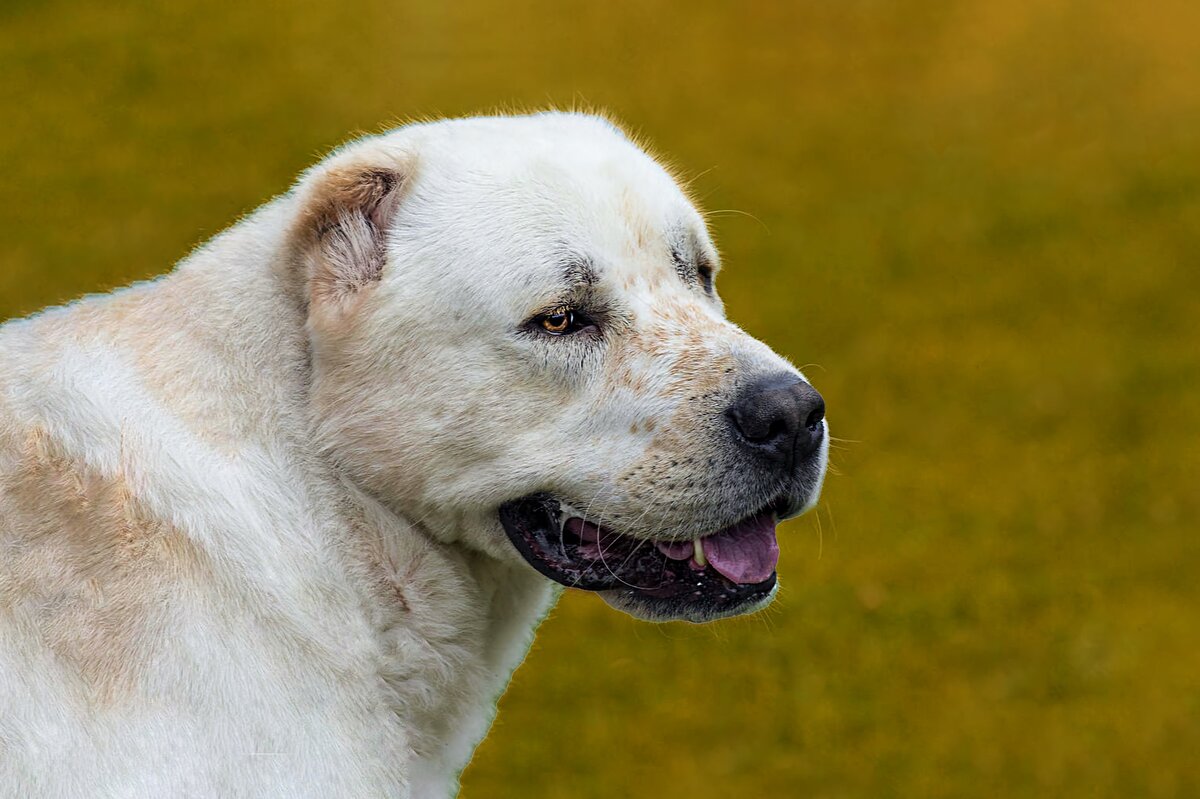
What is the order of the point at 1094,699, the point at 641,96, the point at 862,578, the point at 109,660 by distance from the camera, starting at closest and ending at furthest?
the point at 109,660, the point at 1094,699, the point at 862,578, the point at 641,96

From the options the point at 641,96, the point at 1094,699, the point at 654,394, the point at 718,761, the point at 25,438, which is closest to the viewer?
the point at 25,438

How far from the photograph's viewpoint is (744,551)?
350 centimetres

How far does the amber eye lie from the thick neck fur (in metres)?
0.41

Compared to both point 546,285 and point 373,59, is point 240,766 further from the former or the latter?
point 373,59

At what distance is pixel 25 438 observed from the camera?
3127 mm

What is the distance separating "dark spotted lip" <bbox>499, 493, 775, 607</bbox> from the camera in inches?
134

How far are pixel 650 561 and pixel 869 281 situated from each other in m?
→ 9.52

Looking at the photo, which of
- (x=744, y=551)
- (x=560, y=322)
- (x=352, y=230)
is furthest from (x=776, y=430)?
(x=352, y=230)

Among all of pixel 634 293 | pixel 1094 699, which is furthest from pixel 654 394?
pixel 1094 699

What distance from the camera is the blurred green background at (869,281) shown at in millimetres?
7602

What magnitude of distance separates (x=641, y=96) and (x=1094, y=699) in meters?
9.28

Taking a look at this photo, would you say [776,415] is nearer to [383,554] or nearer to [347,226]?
[383,554]

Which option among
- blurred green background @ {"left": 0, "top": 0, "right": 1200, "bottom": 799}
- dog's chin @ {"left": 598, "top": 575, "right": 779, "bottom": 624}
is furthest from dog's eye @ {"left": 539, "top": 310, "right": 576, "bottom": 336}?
blurred green background @ {"left": 0, "top": 0, "right": 1200, "bottom": 799}

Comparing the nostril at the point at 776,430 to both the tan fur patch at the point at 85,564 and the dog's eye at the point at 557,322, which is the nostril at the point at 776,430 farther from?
the tan fur patch at the point at 85,564
